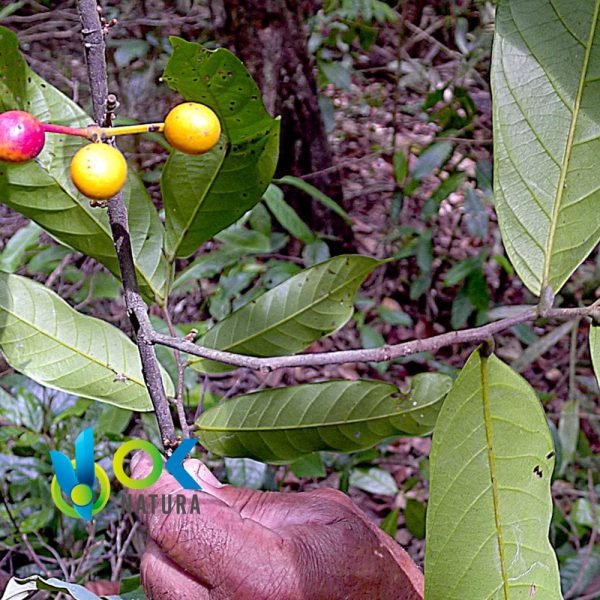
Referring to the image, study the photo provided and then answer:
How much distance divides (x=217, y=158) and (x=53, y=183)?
0.18m

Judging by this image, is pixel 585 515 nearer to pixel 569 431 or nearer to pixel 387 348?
pixel 569 431

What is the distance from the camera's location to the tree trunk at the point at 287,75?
2328 millimetres

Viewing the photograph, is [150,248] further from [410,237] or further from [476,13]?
[476,13]

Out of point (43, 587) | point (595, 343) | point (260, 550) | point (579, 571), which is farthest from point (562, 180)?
point (579, 571)

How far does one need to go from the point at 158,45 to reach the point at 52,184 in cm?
240

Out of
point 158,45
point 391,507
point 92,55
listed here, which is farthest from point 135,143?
point 92,55

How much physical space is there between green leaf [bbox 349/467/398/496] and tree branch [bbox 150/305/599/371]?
132 centimetres

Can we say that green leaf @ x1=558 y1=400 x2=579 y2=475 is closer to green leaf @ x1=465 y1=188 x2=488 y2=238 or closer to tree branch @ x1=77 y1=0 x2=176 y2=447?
green leaf @ x1=465 y1=188 x2=488 y2=238

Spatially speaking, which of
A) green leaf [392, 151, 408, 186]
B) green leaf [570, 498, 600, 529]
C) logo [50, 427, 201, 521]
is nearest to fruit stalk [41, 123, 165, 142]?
logo [50, 427, 201, 521]

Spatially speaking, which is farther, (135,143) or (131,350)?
(135,143)

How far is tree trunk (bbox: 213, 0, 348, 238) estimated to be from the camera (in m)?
2.33

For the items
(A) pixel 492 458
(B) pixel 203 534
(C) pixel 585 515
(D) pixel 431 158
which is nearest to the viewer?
(A) pixel 492 458

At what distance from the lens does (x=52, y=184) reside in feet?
2.41

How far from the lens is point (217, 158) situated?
0.77m
